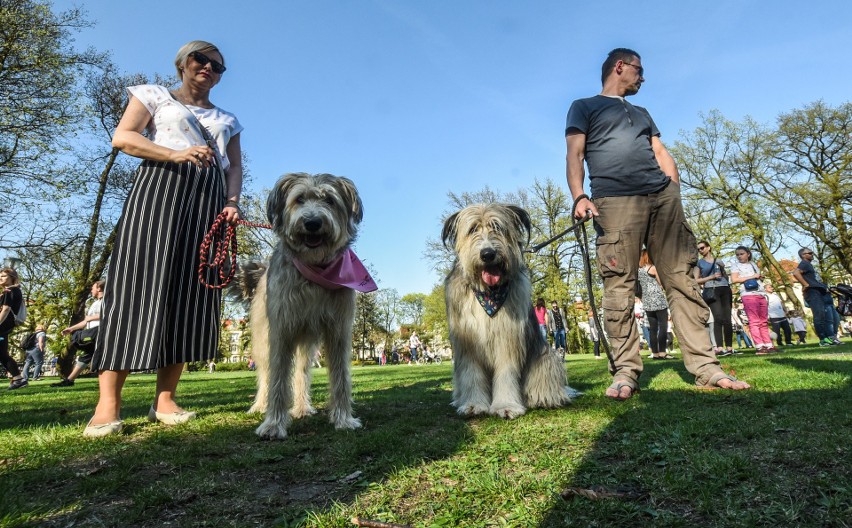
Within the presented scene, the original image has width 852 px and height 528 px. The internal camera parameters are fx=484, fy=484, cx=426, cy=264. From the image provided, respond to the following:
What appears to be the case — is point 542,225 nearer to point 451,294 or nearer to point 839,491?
point 451,294

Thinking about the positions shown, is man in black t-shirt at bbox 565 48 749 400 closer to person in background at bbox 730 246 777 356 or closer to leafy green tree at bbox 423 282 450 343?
person in background at bbox 730 246 777 356

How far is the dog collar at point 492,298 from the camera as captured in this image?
4121 millimetres

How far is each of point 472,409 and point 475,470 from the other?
66.3 inches

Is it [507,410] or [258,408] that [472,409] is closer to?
[507,410]

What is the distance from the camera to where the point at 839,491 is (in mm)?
1756

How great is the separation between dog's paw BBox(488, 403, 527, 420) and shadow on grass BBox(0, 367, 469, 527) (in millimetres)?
335

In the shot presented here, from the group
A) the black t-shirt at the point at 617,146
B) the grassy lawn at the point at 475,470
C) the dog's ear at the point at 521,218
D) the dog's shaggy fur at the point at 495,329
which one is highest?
the black t-shirt at the point at 617,146

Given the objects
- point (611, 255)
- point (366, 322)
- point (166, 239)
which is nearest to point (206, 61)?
point (166, 239)

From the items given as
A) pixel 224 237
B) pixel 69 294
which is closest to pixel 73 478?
pixel 224 237

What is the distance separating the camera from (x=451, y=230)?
4.52 m

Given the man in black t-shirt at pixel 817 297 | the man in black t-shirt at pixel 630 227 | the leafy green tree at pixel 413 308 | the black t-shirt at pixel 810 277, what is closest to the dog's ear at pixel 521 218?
the man in black t-shirt at pixel 630 227

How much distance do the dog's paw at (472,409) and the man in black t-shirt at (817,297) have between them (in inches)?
437

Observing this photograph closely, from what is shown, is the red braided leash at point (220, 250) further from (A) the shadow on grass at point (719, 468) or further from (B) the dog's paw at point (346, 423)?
(A) the shadow on grass at point (719, 468)

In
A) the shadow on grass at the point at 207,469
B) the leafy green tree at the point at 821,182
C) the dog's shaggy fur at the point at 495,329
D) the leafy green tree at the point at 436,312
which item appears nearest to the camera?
the shadow on grass at the point at 207,469
